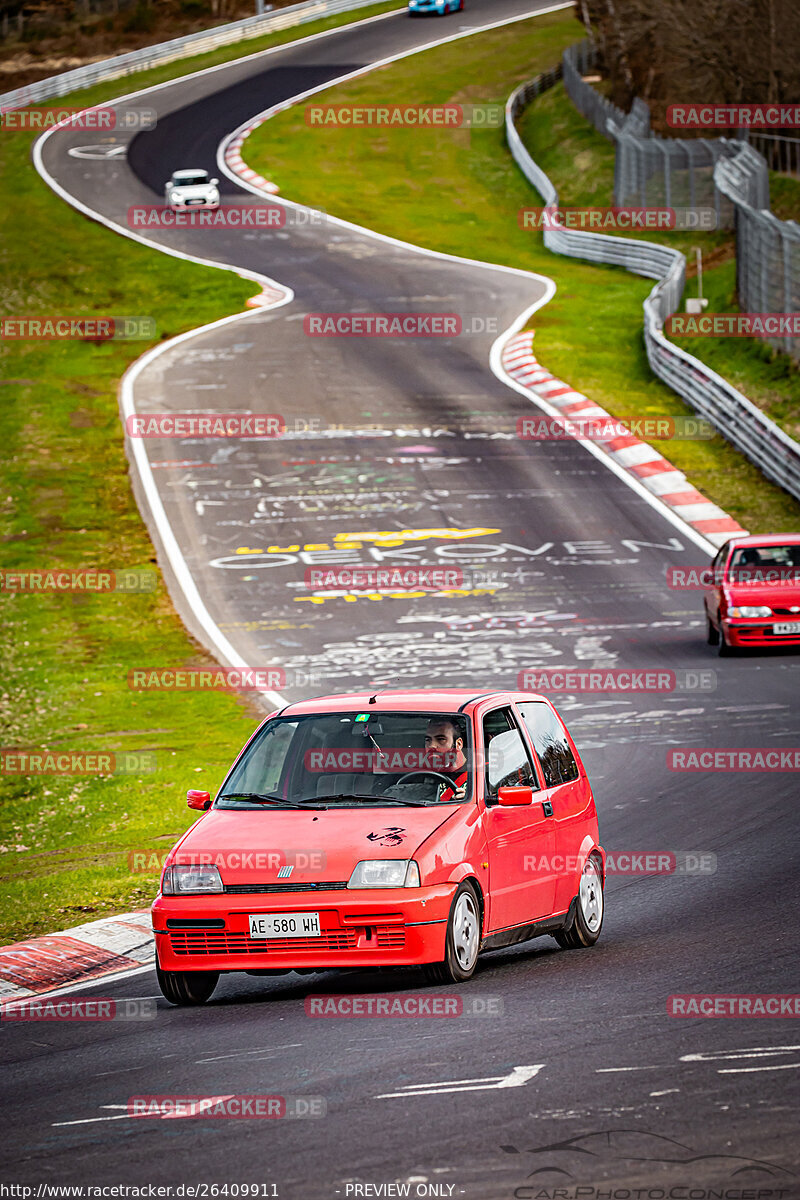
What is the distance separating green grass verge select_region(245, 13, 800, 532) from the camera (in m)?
34.6

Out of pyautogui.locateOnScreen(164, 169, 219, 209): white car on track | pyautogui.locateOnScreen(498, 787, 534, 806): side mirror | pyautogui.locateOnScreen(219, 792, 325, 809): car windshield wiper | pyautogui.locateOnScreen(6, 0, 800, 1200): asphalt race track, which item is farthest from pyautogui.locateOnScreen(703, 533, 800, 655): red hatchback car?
pyautogui.locateOnScreen(164, 169, 219, 209): white car on track

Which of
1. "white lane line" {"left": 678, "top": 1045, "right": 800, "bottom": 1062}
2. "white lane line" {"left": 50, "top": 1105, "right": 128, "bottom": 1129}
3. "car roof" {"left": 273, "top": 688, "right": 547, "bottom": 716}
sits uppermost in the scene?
"car roof" {"left": 273, "top": 688, "right": 547, "bottom": 716}

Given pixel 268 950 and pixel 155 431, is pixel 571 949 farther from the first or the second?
pixel 155 431

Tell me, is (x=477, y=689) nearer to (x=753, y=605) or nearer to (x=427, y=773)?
(x=427, y=773)

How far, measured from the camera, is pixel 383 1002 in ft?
27.9

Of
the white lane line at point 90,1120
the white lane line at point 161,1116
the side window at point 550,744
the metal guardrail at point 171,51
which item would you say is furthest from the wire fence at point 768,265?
the metal guardrail at point 171,51

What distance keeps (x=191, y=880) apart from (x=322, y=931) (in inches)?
29.5

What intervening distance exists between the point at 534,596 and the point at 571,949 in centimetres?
1573

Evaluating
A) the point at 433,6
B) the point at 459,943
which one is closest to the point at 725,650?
the point at 459,943

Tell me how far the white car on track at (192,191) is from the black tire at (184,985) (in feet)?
168

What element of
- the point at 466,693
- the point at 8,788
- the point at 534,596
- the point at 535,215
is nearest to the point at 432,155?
the point at 535,215

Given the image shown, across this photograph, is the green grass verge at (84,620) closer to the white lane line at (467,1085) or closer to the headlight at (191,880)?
the headlight at (191,880)

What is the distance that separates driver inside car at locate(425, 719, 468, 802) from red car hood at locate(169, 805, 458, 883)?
0.29 metres

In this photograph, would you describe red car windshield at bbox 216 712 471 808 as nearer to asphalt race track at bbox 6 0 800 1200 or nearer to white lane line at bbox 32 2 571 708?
asphalt race track at bbox 6 0 800 1200
